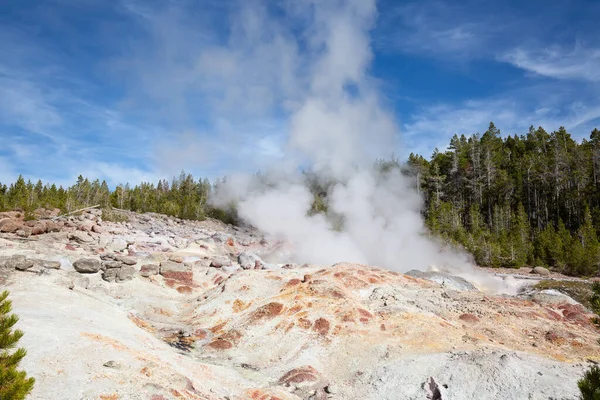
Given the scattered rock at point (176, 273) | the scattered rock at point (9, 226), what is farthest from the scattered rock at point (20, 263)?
the scattered rock at point (9, 226)

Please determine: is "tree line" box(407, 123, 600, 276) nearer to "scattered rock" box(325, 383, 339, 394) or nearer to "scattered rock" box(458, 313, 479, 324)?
"scattered rock" box(458, 313, 479, 324)

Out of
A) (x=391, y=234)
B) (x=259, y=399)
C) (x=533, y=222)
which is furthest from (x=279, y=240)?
(x=533, y=222)

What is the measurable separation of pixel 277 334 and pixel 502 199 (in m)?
72.3

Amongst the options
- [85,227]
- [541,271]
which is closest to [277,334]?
[85,227]

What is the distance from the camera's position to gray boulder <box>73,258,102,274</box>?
22266 mm

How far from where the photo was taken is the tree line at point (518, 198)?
160 ft

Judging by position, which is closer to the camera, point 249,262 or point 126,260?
point 126,260

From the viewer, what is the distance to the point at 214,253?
35156mm

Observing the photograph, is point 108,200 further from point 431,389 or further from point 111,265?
point 431,389

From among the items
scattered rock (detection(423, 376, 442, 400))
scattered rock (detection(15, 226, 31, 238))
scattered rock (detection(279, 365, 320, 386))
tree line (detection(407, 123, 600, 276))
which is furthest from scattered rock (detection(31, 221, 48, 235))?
tree line (detection(407, 123, 600, 276))

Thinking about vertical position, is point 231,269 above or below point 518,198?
below

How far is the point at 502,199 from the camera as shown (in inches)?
2997

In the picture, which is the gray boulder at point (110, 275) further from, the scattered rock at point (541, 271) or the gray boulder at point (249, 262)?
the scattered rock at point (541, 271)

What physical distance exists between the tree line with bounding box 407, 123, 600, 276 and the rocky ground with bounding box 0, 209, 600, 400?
27649 mm
